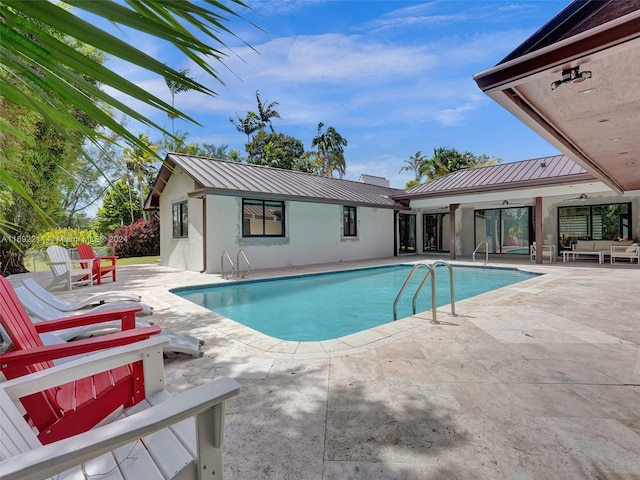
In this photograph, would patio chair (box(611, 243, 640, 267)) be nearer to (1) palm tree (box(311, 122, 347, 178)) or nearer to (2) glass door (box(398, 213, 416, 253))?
(2) glass door (box(398, 213, 416, 253))

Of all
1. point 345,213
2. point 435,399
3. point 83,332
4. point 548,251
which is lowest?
point 435,399

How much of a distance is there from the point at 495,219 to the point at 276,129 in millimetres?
26638

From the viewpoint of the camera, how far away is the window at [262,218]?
1192 cm

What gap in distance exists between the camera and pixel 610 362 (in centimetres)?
335

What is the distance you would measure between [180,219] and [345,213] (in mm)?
7018

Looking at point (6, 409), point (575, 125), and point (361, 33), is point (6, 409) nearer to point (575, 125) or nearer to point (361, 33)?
point (575, 125)

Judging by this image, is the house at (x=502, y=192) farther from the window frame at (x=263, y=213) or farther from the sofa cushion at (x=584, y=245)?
the sofa cushion at (x=584, y=245)

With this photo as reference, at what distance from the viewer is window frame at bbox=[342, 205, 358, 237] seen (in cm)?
1522

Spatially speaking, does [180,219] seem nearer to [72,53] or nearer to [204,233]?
[204,233]

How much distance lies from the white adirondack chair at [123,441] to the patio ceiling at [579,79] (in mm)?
2801

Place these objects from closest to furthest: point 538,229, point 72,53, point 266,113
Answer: point 72,53 → point 538,229 → point 266,113

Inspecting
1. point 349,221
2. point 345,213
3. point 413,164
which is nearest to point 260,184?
point 345,213

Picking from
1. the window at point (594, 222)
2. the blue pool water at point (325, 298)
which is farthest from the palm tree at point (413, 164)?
the blue pool water at point (325, 298)

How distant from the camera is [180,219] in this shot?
13055mm
